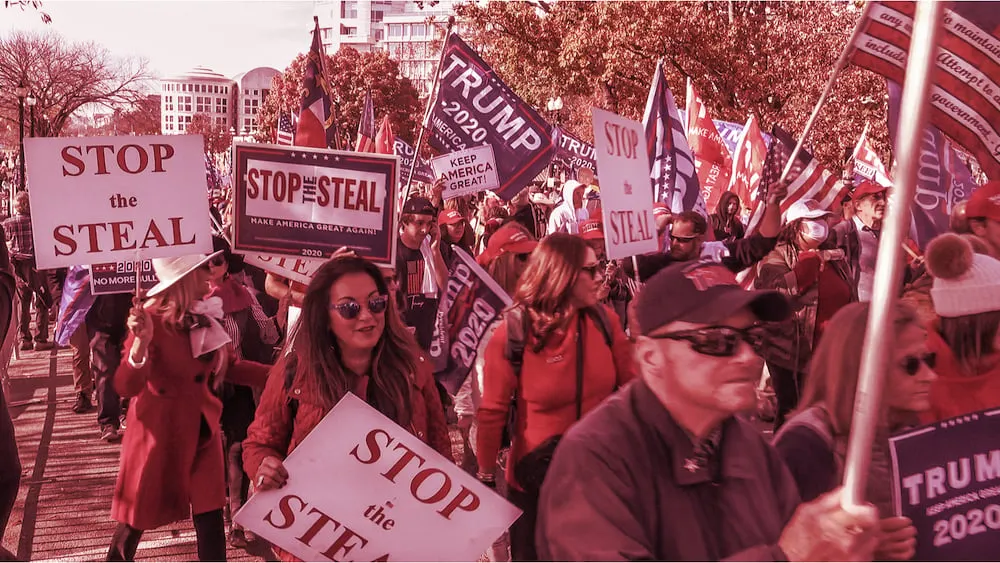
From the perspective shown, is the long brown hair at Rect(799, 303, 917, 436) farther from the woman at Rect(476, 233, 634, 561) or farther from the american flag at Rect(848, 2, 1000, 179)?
the american flag at Rect(848, 2, 1000, 179)

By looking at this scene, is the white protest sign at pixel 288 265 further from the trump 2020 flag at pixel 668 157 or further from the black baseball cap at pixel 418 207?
the trump 2020 flag at pixel 668 157

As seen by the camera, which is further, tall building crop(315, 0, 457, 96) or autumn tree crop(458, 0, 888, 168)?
tall building crop(315, 0, 457, 96)

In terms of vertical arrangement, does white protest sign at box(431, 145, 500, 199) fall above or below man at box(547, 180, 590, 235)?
above

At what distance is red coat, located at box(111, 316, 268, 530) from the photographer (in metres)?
4.73

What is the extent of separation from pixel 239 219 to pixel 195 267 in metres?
0.34

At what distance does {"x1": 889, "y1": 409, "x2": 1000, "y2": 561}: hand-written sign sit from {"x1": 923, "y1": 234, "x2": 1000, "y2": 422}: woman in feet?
3.63

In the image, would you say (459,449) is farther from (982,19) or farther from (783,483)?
(783,483)

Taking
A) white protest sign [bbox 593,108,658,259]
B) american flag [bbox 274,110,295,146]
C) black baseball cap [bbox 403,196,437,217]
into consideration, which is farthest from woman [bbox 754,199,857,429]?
american flag [bbox 274,110,295,146]

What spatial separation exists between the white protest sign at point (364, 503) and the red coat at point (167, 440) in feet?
4.44

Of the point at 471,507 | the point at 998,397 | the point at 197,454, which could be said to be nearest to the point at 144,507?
the point at 197,454

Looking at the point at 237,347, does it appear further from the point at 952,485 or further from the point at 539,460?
the point at 952,485

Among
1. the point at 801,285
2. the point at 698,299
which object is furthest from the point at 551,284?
the point at 801,285

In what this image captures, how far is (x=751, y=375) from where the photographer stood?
2.47 m

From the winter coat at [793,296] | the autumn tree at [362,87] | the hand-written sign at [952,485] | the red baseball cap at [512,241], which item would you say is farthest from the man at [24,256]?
the autumn tree at [362,87]
